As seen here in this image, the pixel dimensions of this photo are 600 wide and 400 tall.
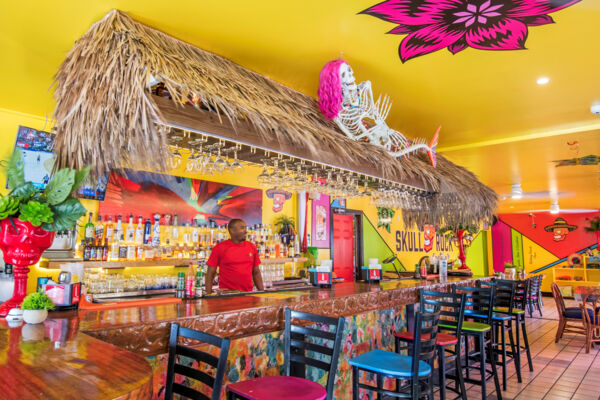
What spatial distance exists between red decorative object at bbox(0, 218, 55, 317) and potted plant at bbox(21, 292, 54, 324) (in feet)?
1.09

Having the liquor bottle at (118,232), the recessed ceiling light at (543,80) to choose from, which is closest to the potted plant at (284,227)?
the liquor bottle at (118,232)

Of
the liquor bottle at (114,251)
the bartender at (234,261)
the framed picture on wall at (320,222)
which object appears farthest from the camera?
the framed picture on wall at (320,222)

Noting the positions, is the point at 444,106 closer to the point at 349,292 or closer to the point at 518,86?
the point at 518,86

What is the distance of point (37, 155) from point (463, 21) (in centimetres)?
469

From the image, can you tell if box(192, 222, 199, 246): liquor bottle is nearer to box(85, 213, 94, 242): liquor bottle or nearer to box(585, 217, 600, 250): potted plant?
box(85, 213, 94, 242): liquor bottle

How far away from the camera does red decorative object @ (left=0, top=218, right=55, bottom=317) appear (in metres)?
2.29

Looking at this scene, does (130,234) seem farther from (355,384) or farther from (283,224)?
(355,384)

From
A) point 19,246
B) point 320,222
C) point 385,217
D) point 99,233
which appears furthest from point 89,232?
point 385,217

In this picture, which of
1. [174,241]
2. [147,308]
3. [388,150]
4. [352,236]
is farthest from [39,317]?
[352,236]

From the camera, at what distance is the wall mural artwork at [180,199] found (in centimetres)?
502

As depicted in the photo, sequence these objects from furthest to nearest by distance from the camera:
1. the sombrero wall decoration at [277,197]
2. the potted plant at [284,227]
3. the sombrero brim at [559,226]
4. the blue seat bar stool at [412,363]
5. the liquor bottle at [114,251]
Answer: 1. the sombrero brim at [559,226]
2. the sombrero wall decoration at [277,197]
3. the potted plant at [284,227]
4. the liquor bottle at [114,251]
5. the blue seat bar stool at [412,363]

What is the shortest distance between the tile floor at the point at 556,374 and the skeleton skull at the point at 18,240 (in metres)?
3.84

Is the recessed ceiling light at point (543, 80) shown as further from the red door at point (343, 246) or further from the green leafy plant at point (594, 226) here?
the green leafy plant at point (594, 226)

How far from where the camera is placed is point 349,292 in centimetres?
370
